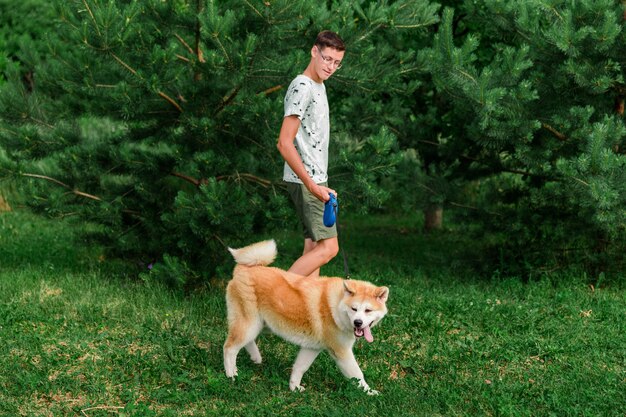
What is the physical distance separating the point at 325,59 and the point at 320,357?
2.32 m

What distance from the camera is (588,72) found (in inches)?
310

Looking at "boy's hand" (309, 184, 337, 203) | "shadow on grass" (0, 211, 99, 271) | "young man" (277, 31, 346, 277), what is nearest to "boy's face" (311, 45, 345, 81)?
"young man" (277, 31, 346, 277)

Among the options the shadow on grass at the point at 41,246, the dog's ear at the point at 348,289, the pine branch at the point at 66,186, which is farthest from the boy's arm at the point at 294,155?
the shadow on grass at the point at 41,246

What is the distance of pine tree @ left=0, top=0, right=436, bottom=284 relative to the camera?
7.09 metres

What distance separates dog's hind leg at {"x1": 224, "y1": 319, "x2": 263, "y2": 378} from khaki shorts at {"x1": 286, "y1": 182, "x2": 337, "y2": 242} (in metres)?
0.80

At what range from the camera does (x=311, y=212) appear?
19.3 ft

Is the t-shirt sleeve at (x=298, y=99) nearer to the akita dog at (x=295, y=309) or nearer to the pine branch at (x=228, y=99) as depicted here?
the akita dog at (x=295, y=309)

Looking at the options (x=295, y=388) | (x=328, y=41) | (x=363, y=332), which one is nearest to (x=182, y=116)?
(x=328, y=41)

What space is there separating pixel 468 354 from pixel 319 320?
1587mm

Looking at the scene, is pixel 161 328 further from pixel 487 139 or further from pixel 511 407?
pixel 487 139

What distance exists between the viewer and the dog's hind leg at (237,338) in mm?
5586

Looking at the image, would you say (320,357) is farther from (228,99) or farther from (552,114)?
(552,114)

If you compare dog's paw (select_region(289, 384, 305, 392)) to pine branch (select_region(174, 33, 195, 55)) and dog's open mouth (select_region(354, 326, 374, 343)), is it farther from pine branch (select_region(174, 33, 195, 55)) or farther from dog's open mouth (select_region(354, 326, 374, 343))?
pine branch (select_region(174, 33, 195, 55))

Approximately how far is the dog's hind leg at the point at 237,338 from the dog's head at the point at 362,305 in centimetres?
77
